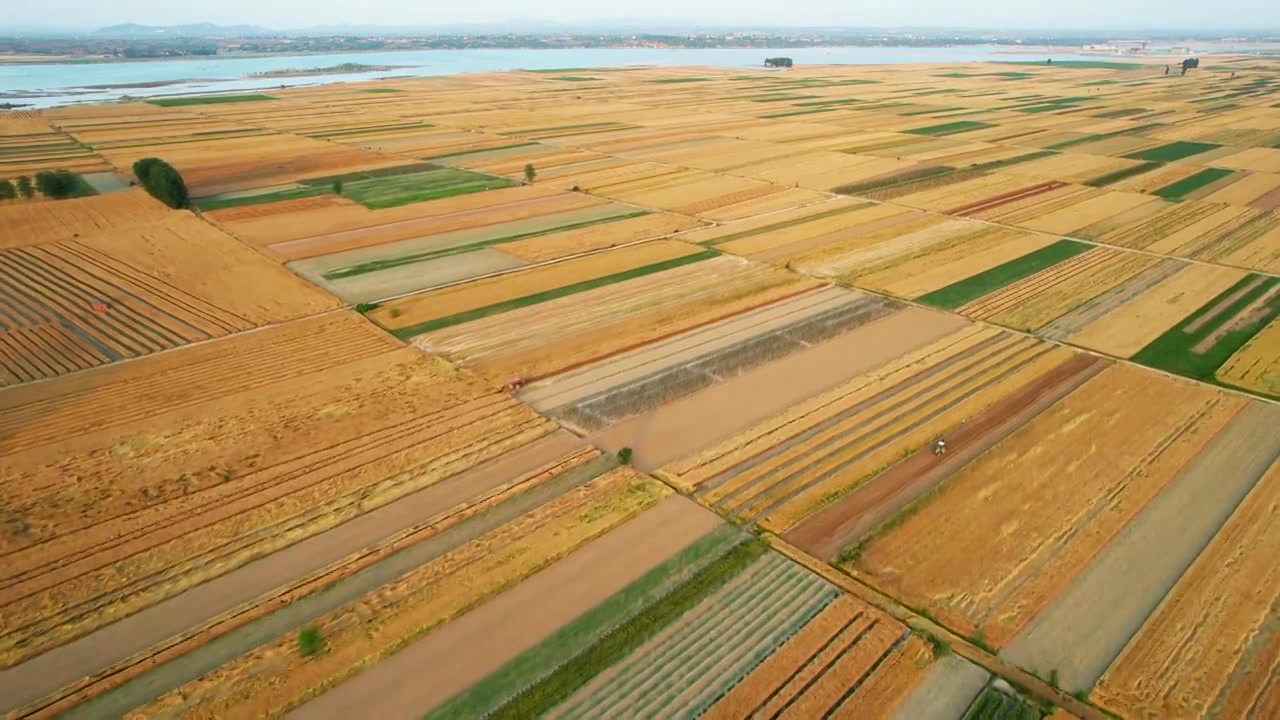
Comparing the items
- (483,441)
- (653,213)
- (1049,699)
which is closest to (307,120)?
(653,213)

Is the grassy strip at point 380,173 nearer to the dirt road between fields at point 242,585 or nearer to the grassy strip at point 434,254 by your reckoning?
the grassy strip at point 434,254

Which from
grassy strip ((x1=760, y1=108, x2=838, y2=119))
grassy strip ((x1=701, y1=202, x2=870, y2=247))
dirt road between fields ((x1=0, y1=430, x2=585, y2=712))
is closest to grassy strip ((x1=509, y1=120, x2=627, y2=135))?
grassy strip ((x1=760, y1=108, x2=838, y2=119))

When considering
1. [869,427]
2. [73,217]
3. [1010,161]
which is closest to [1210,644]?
[869,427]

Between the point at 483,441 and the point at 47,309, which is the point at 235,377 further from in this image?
the point at 47,309

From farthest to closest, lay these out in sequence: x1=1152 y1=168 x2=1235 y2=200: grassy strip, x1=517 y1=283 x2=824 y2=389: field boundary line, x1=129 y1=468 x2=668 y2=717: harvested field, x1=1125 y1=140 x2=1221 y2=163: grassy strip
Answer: x1=1125 y1=140 x2=1221 y2=163: grassy strip
x1=1152 y1=168 x2=1235 y2=200: grassy strip
x1=517 y1=283 x2=824 y2=389: field boundary line
x1=129 y1=468 x2=668 y2=717: harvested field

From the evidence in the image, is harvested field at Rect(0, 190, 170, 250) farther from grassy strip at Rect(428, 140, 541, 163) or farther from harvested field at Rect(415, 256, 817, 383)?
harvested field at Rect(415, 256, 817, 383)

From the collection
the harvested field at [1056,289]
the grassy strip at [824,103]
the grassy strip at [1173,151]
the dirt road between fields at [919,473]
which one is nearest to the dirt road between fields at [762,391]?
the harvested field at [1056,289]
